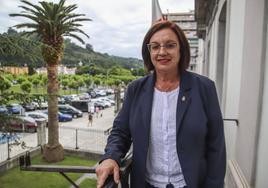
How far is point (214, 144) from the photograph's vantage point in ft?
5.18

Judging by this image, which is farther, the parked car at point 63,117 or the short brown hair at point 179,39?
the parked car at point 63,117

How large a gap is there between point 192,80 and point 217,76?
271 inches

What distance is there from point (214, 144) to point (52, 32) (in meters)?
12.6

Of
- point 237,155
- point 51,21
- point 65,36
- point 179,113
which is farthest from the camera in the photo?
point 65,36

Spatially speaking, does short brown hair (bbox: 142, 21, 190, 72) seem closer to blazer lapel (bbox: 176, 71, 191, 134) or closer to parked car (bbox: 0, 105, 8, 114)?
blazer lapel (bbox: 176, 71, 191, 134)

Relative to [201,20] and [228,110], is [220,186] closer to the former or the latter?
[228,110]

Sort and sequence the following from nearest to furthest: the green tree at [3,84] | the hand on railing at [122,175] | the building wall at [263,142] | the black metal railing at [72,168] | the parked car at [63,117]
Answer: the hand on railing at [122,175]
the black metal railing at [72,168]
the building wall at [263,142]
the green tree at [3,84]
the parked car at [63,117]

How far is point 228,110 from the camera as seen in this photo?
487cm

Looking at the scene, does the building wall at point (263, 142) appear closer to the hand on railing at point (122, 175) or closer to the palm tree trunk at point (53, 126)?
the hand on railing at point (122, 175)

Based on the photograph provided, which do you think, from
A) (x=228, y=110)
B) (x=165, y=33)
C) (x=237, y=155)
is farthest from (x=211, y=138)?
(x=228, y=110)

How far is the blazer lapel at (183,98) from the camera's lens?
153 cm

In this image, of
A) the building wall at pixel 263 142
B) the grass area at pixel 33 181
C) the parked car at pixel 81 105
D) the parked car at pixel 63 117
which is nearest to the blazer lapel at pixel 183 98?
the building wall at pixel 263 142

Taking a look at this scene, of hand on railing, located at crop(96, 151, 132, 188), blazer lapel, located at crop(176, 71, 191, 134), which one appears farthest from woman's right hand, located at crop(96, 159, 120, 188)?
blazer lapel, located at crop(176, 71, 191, 134)

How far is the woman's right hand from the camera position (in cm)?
132
